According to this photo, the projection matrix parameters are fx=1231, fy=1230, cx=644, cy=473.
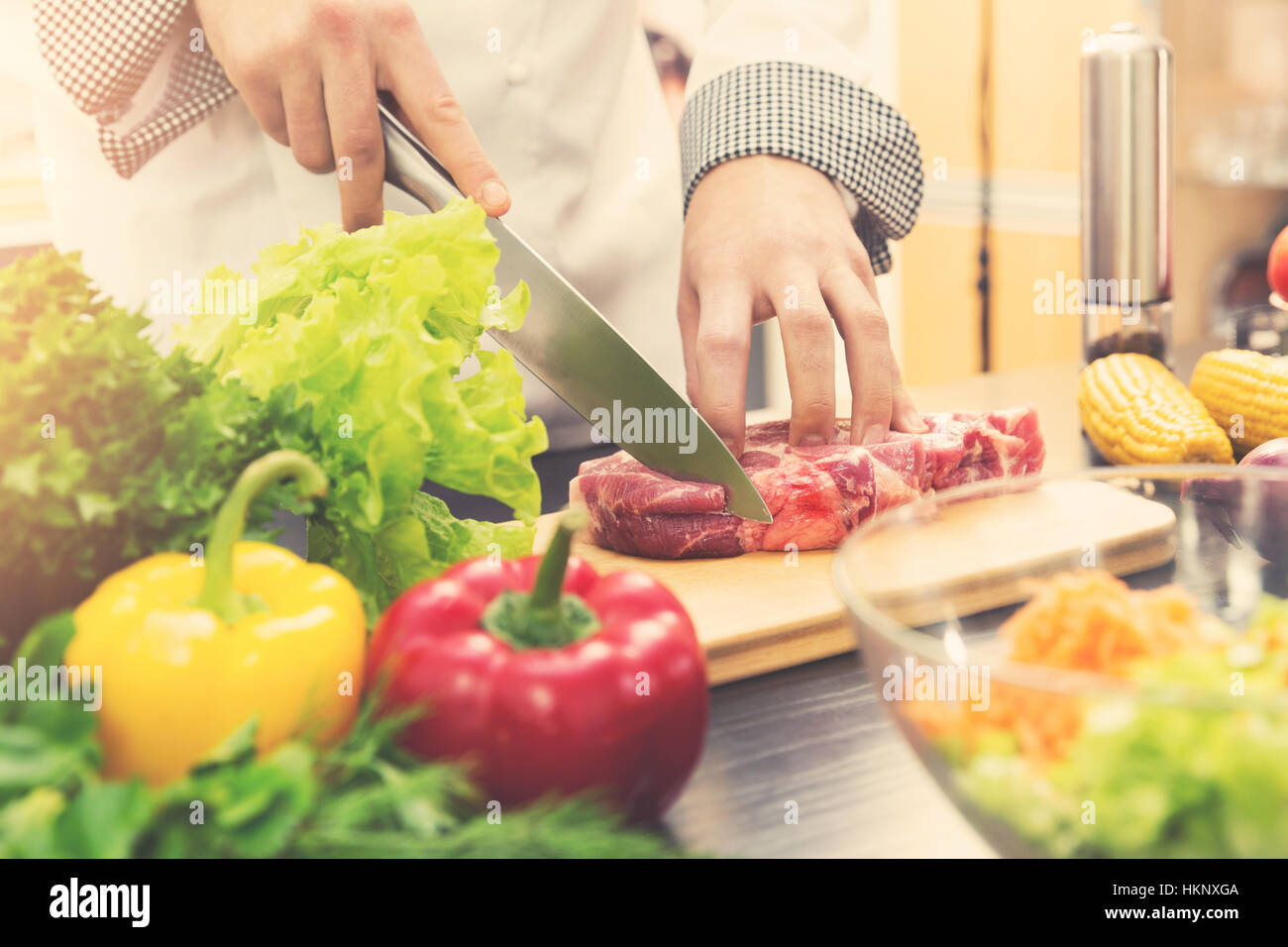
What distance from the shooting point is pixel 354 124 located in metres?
1.29

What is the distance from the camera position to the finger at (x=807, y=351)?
4.72 feet

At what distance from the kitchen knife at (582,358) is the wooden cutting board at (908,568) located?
0.32 ft

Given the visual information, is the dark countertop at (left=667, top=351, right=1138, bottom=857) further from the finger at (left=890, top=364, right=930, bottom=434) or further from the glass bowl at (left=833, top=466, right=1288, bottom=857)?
the finger at (left=890, top=364, right=930, bottom=434)

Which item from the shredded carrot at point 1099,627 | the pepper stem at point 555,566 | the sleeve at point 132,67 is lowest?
the shredded carrot at point 1099,627

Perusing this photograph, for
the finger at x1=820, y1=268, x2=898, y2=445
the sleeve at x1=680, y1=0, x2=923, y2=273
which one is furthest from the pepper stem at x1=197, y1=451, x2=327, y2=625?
the sleeve at x1=680, y1=0, x2=923, y2=273

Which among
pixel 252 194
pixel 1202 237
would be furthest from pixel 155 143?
pixel 1202 237

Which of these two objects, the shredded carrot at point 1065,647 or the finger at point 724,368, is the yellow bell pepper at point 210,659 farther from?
the finger at point 724,368

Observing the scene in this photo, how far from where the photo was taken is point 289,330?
1089 mm

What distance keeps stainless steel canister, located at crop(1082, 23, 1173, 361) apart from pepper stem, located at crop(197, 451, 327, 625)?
1354 millimetres

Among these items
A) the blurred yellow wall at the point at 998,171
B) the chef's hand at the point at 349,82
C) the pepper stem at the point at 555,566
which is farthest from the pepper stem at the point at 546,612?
the blurred yellow wall at the point at 998,171

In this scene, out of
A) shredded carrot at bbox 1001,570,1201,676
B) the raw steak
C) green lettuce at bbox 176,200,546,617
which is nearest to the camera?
shredded carrot at bbox 1001,570,1201,676

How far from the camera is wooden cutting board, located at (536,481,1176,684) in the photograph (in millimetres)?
871

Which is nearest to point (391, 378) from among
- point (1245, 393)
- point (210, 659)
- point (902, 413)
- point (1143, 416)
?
point (210, 659)
